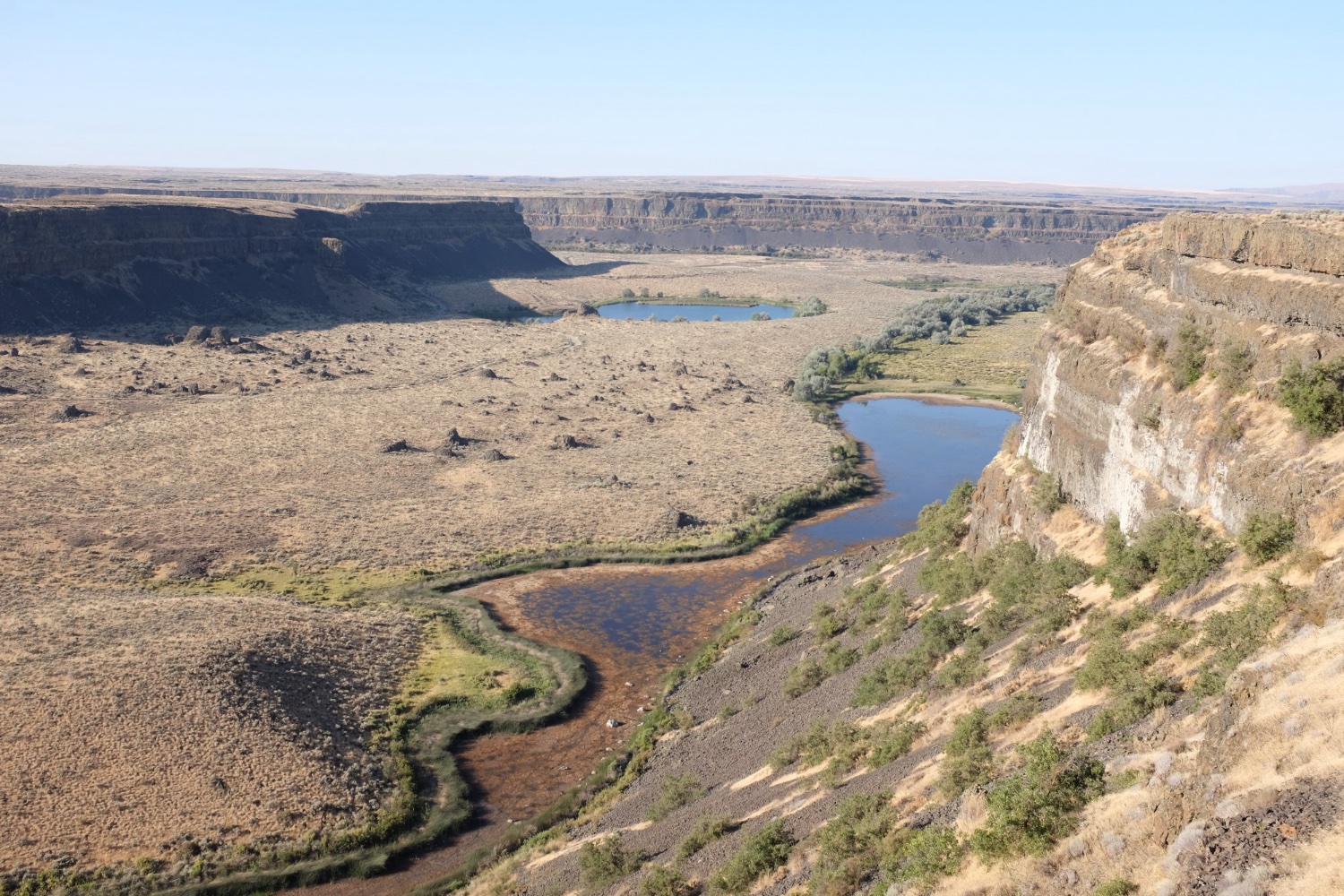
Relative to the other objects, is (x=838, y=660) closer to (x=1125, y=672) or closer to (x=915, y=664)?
(x=915, y=664)

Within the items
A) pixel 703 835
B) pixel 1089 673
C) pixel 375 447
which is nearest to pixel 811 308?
pixel 375 447

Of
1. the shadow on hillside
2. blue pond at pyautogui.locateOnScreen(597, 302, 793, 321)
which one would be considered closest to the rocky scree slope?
the shadow on hillside

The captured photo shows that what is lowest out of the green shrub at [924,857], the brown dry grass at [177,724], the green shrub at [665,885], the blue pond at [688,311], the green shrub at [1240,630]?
the brown dry grass at [177,724]

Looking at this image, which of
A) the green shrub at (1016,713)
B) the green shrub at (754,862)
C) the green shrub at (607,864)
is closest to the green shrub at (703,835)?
the green shrub at (607,864)

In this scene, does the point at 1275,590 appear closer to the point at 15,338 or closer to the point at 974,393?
the point at 974,393

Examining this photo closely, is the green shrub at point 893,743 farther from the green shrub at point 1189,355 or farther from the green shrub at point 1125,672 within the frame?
the green shrub at point 1189,355
